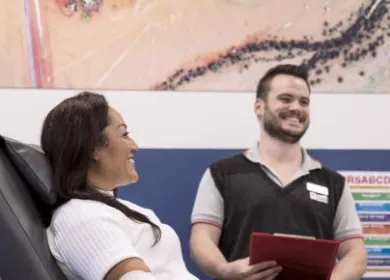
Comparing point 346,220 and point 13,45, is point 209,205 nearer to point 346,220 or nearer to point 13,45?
point 346,220

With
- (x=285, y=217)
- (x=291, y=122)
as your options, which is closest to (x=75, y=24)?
(x=291, y=122)

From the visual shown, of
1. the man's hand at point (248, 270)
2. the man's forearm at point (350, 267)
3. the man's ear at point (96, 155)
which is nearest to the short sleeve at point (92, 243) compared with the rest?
the man's ear at point (96, 155)

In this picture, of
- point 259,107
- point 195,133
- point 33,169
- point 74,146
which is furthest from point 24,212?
point 259,107

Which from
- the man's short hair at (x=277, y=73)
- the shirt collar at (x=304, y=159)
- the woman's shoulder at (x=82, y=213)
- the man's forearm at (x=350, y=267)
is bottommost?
the man's forearm at (x=350, y=267)

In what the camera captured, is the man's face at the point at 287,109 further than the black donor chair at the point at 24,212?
Yes

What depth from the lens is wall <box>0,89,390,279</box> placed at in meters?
2.46

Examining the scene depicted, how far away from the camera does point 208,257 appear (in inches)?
85.8

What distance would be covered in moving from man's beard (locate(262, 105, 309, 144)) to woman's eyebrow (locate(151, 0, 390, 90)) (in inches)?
11.1

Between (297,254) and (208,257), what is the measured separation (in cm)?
52

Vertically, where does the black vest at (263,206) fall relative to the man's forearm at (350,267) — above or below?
above

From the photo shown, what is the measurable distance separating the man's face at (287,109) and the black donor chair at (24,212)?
118 centimetres

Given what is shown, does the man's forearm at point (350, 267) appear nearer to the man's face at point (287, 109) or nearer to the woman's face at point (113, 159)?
the man's face at point (287, 109)

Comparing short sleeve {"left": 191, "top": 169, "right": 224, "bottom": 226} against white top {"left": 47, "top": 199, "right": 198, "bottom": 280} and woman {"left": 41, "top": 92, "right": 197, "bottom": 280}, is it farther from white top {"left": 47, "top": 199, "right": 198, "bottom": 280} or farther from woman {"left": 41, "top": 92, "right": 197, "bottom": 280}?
white top {"left": 47, "top": 199, "right": 198, "bottom": 280}

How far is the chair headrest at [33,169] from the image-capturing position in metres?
1.44
